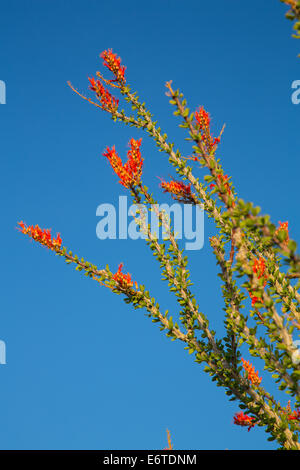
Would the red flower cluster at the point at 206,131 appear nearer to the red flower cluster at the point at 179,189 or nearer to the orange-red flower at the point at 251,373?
the red flower cluster at the point at 179,189

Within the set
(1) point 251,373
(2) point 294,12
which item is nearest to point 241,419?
(1) point 251,373

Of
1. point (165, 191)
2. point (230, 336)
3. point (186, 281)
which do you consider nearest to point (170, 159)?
point (165, 191)

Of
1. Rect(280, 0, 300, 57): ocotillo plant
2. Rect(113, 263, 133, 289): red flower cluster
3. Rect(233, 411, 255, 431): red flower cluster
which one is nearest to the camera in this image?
Rect(280, 0, 300, 57): ocotillo plant

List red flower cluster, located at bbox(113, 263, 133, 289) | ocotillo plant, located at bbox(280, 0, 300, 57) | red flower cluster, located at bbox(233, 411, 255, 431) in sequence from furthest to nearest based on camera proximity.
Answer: red flower cluster, located at bbox(233, 411, 255, 431), red flower cluster, located at bbox(113, 263, 133, 289), ocotillo plant, located at bbox(280, 0, 300, 57)

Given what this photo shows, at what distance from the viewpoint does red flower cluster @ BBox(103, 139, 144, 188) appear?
626cm

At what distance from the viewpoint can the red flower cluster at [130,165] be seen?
626 cm

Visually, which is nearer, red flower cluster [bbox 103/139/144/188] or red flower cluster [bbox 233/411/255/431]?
red flower cluster [bbox 103/139/144/188]

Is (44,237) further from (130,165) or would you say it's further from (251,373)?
(251,373)

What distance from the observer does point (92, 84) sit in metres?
7.68

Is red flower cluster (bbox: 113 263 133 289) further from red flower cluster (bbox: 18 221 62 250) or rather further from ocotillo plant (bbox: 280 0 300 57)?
ocotillo plant (bbox: 280 0 300 57)

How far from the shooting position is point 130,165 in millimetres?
6383

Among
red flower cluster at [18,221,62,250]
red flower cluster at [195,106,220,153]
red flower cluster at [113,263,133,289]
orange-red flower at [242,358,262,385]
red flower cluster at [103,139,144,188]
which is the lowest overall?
orange-red flower at [242,358,262,385]

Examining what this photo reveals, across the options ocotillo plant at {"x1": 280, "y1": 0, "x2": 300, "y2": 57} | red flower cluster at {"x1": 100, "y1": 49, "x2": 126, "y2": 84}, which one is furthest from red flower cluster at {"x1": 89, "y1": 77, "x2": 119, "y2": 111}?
ocotillo plant at {"x1": 280, "y1": 0, "x2": 300, "y2": 57}

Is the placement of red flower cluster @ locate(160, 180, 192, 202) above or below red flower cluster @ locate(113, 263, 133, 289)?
above
